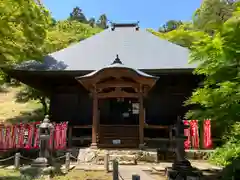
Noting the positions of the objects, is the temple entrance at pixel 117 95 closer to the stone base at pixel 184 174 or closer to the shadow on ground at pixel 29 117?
the stone base at pixel 184 174

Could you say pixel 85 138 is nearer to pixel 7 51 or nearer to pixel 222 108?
pixel 7 51

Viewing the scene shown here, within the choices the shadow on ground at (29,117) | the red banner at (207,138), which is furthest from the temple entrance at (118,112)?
the shadow on ground at (29,117)

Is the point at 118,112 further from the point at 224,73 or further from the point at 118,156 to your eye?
the point at 224,73

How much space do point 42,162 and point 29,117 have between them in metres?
15.8

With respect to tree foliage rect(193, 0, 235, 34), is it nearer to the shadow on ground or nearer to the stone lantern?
the shadow on ground

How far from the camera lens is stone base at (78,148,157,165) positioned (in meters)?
10.8

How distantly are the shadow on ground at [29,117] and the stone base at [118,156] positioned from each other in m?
11.6

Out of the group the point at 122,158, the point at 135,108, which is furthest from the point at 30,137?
the point at 135,108

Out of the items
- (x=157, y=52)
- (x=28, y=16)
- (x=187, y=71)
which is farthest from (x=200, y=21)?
(x=28, y=16)

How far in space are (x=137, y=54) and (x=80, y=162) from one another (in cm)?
774

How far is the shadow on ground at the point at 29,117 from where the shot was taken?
849 inches

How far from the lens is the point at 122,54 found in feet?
51.4

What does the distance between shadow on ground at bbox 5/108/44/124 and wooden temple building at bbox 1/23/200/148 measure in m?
6.56

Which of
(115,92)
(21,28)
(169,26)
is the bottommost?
(115,92)
